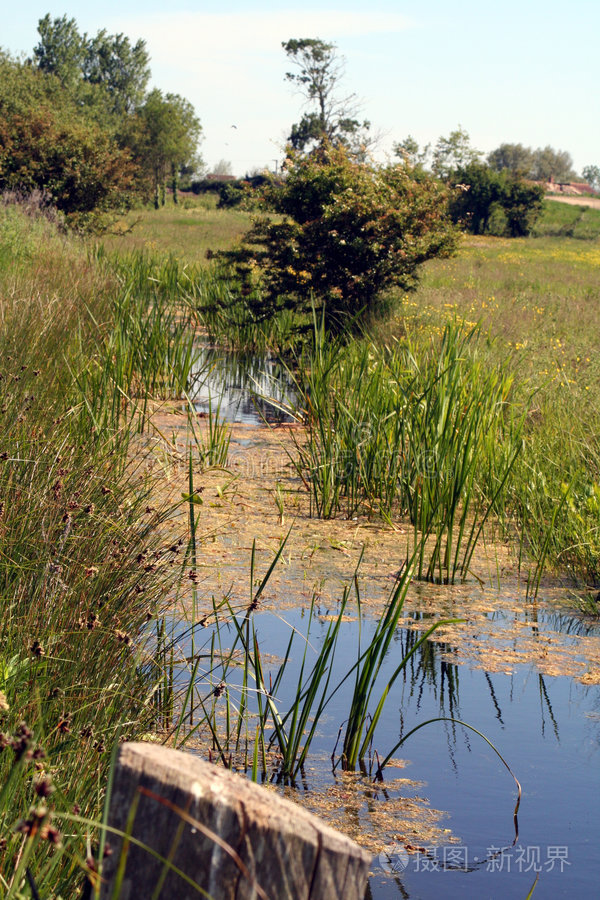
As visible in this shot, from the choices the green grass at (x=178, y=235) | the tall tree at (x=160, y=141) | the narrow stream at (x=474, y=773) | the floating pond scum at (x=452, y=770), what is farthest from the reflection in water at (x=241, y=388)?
the tall tree at (x=160, y=141)

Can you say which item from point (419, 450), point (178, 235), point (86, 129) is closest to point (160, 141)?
point (178, 235)

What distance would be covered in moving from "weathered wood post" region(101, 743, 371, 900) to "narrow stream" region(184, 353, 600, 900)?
1763 mm

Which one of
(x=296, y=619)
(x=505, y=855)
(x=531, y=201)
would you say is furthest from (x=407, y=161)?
(x=531, y=201)

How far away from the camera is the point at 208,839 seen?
0.94 m

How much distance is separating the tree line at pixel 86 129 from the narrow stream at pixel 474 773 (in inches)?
635

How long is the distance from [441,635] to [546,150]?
4044 inches

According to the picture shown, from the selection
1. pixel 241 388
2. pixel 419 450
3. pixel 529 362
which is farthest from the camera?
pixel 241 388

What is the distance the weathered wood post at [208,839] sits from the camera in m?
0.93

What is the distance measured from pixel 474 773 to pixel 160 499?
8.10 feet

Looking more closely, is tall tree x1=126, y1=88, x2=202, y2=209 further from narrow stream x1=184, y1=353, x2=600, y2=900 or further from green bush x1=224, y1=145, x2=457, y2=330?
narrow stream x1=184, y1=353, x2=600, y2=900

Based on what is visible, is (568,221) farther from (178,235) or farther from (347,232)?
(347,232)

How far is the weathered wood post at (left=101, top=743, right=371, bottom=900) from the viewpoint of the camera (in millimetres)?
935

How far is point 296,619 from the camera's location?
14.4ft

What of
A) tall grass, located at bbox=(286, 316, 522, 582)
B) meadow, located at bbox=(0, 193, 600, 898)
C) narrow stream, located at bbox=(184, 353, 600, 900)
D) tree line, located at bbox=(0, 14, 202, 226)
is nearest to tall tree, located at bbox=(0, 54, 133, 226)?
tree line, located at bbox=(0, 14, 202, 226)
